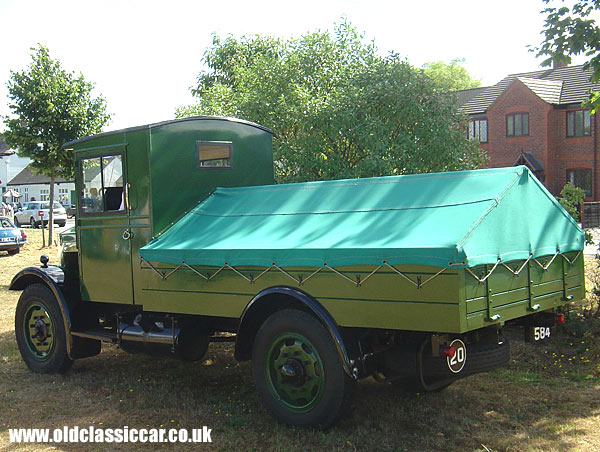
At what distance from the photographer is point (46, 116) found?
1900 centimetres

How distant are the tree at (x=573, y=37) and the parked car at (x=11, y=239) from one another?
18.9 metres

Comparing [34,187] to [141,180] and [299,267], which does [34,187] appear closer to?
[141,180]

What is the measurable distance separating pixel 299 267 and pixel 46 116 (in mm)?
16068

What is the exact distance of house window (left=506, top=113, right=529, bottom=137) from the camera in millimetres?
36656

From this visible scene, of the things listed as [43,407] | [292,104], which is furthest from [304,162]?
[43,407]

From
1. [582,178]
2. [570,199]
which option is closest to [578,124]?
[582,178]

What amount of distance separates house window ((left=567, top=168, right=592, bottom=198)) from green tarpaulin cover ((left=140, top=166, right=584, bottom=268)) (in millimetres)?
Answer: 32025

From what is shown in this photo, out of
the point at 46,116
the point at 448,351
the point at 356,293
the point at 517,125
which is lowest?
the point at 448,351

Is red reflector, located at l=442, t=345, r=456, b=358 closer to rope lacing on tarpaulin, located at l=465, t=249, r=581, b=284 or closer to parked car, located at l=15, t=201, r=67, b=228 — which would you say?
rope lacing on tarpaulin, located at l=465, t=249, r=581, b=284

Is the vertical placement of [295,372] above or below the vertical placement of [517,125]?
below

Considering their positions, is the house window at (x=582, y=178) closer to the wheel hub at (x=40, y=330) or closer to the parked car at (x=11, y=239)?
the parked car at (x=11, y=239)

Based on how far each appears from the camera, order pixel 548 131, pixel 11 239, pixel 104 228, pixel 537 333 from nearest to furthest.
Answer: pixel 537 333 < pixel 104 228 < pixel 11 239 < pixel 548 131

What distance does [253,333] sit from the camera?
18.2 feet

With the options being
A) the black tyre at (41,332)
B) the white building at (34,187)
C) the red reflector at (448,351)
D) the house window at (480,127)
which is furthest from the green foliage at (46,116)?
the white building at (34,187)
